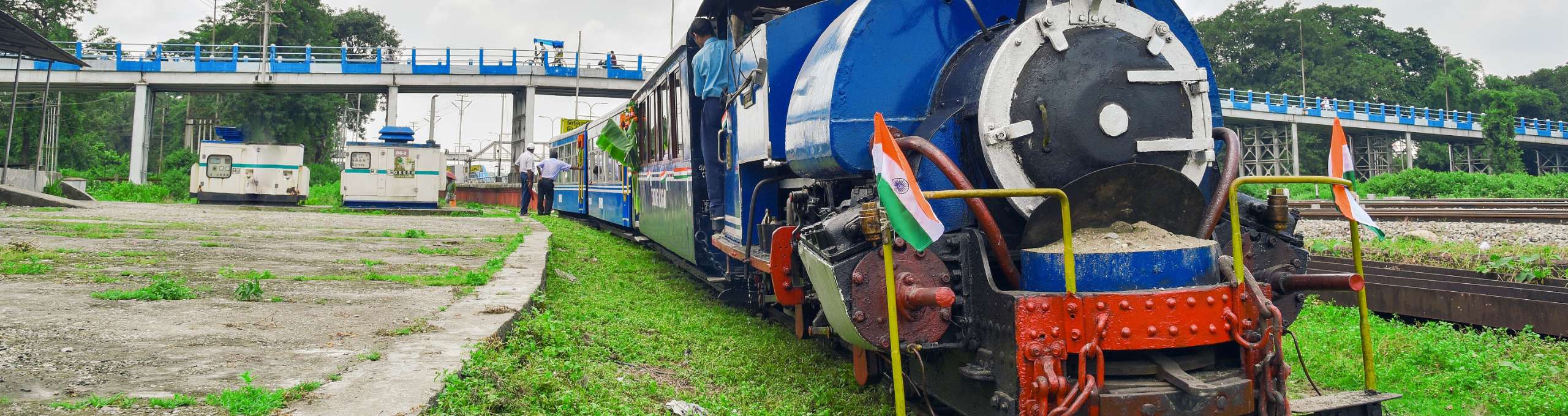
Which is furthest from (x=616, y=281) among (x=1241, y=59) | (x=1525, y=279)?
(x=1241, y=59)

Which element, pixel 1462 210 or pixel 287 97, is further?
pixel 287 97

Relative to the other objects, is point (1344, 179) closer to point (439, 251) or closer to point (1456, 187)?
point (439, 251)

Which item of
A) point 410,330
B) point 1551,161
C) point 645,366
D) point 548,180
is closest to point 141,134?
point 548,180

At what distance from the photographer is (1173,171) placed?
3.50m

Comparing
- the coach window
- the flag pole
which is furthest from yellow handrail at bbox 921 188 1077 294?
the coach window

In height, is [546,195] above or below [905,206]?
above

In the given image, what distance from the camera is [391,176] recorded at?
74.0 feet

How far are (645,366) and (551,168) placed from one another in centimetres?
1640

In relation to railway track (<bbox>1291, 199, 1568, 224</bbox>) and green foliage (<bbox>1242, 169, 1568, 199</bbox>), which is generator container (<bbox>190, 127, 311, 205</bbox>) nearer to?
railway track (<bbox>1291, 199, 1568, 224</bbox>)

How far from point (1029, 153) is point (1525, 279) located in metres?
5.54

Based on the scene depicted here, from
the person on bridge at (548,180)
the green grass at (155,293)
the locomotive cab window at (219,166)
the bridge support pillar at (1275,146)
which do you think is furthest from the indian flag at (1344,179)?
the bridge support pillar at (1275,146)

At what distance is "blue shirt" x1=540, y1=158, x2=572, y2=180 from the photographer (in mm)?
20516

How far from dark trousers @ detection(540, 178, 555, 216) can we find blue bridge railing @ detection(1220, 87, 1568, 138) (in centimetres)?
2552

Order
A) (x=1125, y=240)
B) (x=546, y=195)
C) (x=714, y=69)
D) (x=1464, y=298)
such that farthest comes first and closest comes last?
(x=546, y=195) < (x=714, y=69) < (x=1464, y=298) < (x=1125, y=240)
